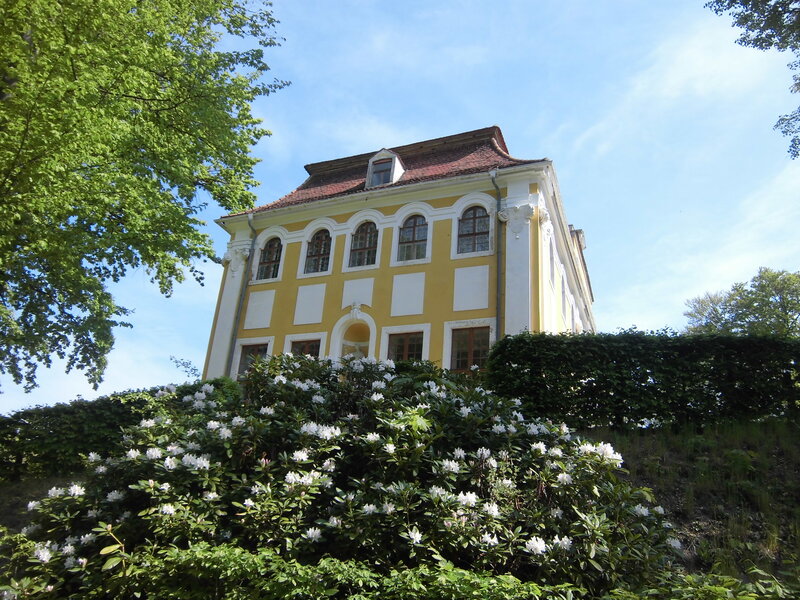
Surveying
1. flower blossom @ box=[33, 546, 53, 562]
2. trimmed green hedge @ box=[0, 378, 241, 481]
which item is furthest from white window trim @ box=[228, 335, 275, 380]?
flower blossom @ box=[33, 546, 53, 562]

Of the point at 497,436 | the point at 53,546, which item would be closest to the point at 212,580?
the point at 53,546

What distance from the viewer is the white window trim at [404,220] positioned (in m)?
17.2

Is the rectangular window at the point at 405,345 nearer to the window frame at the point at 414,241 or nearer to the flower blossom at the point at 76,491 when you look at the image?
the window frame at the point at 414,241

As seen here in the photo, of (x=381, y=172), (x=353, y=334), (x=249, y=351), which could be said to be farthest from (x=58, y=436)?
(x=381, y=172)

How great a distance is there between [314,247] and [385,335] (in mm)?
4496

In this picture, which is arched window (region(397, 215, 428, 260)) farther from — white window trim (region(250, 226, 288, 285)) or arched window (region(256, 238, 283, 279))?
arched window (region(256, 238, 283, 279))

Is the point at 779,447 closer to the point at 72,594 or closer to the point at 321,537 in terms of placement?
the point at 321,537

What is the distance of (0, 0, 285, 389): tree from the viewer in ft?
32.9

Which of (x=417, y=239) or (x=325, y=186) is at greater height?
(x=325, y=186)

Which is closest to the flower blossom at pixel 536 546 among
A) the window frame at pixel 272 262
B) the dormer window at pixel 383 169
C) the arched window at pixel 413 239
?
the arched window at pixel 413 239

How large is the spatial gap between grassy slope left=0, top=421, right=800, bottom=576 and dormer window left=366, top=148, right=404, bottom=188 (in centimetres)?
1219

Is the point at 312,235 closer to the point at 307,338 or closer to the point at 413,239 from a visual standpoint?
the point at 307,338

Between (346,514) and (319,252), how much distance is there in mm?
15332

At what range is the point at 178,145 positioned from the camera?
1365cm
